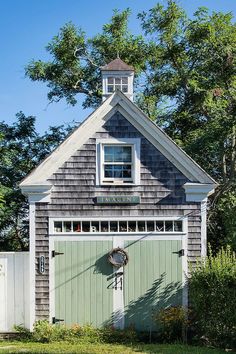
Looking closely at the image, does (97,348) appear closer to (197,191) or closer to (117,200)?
(117,200)

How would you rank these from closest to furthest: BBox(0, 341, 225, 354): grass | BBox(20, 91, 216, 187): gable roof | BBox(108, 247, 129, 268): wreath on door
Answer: BBox(0, 341, 225, 354): grass, BBox(108, 247, 129, 268): wreath on door, BBox(20, 91, 216, 187): gable roof

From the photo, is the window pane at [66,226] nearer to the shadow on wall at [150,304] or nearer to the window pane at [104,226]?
the window pane at [104,226]

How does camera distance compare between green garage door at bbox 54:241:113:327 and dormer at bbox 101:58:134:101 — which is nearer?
green garage door at bbox 54:241:113:327

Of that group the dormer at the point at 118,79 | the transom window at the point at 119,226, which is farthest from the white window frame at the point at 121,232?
the dormer at the point at 118,79

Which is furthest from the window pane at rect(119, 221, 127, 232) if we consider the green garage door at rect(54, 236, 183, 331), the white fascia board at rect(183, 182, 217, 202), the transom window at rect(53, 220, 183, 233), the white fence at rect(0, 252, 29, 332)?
the white fence at rect(0, 252, 29, 332)

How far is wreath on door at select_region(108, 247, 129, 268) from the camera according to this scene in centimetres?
1228

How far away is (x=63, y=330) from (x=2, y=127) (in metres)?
11.2

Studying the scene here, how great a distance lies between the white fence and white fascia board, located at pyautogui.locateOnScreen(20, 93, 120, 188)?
6.08 feet

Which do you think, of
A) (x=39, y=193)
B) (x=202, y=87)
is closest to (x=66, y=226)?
(x=39, y=193)

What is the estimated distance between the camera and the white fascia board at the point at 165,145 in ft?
40.9

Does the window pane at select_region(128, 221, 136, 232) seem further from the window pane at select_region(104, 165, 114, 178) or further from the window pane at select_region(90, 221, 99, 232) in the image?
the window pane at select_region(104, 165, 114, 178)

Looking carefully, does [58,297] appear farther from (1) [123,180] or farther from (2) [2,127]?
(2) [2,127]

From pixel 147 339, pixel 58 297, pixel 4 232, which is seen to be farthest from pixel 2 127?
pixel 147 339

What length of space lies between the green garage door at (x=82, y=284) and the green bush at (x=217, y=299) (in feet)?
7.00
